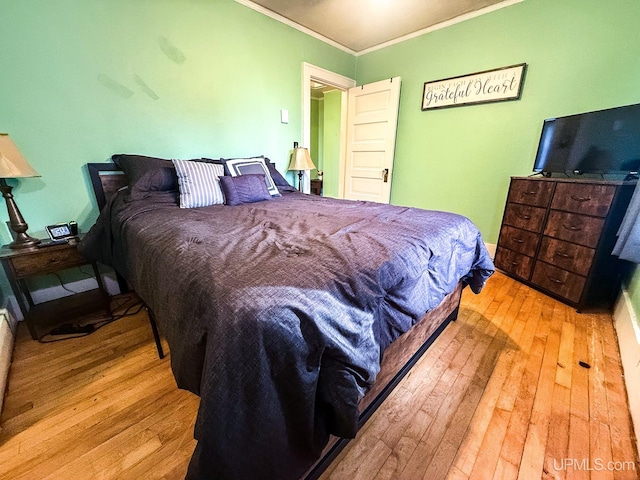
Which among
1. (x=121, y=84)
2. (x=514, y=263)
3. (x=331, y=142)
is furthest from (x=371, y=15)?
(x=514, y=263)

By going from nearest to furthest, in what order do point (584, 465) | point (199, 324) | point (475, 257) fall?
point (199, 324) < point (584, 465) < point (475, 257)

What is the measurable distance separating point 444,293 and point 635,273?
159cm

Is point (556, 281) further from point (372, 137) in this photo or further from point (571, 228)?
point (372, 137)

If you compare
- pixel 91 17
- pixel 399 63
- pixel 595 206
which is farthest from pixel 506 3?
pixel 91 17

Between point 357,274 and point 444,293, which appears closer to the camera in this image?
point 357,274

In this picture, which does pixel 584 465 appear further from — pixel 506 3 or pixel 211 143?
pixel 506 3

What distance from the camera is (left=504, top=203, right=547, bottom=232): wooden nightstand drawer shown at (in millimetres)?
2098

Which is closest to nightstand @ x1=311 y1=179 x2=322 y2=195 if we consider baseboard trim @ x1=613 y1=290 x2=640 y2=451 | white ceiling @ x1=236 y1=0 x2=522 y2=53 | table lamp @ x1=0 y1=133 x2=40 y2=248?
white ceiling @ x1=236 y1=0 x2=522 y2=53

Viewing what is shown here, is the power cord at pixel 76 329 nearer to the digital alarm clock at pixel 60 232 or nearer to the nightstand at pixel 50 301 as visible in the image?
the nightstand at pixel 50 301

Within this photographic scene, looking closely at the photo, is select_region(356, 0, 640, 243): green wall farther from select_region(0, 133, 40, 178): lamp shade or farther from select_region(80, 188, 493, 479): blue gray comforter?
select_region(0, 133, 40, 178): lamp shade

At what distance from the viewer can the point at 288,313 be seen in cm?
61

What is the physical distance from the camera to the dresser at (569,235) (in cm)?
173

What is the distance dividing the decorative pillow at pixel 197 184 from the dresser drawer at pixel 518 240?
2.57 meters

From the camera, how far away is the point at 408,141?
327 cm
